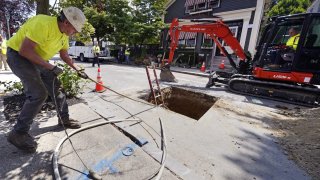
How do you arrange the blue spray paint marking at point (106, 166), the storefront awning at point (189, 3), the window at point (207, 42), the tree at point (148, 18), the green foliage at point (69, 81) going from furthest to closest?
the tree at point (148, 18), the storefront awning at point (189, 3), the window at point (207, 42), the green foliage at point (69, 81), the blue spray paint marking at point (106, 166)

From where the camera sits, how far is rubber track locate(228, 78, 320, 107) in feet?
21.8

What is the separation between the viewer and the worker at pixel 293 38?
6695 millimetres

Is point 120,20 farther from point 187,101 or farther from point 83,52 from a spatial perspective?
point 187,101

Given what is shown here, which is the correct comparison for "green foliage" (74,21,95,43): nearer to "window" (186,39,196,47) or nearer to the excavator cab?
the excavator cab

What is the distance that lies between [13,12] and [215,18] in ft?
64.4

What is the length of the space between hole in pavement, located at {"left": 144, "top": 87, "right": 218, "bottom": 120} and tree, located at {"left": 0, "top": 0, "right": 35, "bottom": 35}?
59.2 ft

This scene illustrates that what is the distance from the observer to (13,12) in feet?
68.2

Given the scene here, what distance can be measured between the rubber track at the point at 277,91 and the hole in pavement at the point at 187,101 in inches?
60.0

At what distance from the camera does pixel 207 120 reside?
4770 millimetres

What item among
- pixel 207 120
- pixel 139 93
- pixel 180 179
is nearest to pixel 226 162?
pixel 180 179

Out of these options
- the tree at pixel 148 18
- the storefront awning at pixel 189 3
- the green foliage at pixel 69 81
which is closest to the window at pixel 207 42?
the storefront awning at pixel 189 3

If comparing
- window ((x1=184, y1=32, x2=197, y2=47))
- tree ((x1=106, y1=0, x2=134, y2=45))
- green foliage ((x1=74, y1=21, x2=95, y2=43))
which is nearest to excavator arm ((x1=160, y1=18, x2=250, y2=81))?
green foliage ((x1=74, y1=21, x2=95, y2=43))

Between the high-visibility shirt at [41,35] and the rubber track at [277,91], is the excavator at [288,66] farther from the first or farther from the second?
the high-visibility shirt at [41,35]

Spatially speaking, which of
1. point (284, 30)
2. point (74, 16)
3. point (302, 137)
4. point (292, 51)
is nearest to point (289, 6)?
point (284, 30)
